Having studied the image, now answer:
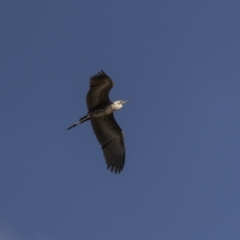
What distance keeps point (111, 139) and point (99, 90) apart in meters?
2.73

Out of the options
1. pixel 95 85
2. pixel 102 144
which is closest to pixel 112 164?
pixel 102 144

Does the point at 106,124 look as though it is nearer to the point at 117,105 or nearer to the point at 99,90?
the point at 117,105

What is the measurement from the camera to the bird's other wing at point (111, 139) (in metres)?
35.6

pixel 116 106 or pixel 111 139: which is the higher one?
pixel 116 106

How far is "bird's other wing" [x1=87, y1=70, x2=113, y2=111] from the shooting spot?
33.6 m

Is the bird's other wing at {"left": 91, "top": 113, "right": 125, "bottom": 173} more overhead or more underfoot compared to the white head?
more underfoot

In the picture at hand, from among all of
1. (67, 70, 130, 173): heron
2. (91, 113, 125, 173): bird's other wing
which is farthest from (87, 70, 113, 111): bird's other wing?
(91, 113, 125, 173): bird's other wing

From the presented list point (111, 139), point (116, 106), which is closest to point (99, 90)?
point (116, 106)

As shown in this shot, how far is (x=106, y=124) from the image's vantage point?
35.8 metres

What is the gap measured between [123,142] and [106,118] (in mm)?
1253

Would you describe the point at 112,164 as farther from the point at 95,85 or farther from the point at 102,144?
the point at 95,85

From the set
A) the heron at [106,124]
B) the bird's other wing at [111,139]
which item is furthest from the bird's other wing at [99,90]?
the bird's other wing at [111,139]

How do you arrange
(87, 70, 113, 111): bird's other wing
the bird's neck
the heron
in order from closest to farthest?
(87, 70, 113, 111): bird's other wing < the heron < the bird's neck

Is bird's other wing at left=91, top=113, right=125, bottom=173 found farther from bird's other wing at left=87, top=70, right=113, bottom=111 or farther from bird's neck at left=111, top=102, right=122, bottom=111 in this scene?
bird's other wing at left=87, top=70, right=113, bottom=111
